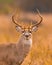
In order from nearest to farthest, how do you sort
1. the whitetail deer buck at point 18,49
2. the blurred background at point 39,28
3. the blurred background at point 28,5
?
the whitetail deer buck at point 18,49 < the blurred background at point 39,28 < the blurred background at point 28,5

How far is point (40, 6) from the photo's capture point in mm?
29031

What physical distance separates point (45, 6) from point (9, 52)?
1592 centimetres

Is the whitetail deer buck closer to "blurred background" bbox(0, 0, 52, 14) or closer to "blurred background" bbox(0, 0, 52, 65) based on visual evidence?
"blurred background" bbox(0, 0, 52, 65)

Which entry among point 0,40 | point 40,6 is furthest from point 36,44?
point 40,6

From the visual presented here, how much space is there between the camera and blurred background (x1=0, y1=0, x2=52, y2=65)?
15.2 meters

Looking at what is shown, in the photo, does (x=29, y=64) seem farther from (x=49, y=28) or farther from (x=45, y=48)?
(x=49, y=28)

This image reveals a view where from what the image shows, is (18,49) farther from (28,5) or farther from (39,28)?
(28,5)

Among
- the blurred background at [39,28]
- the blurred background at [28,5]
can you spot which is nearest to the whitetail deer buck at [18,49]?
the blurred background at [39,28]

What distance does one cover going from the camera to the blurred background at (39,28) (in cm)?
1521

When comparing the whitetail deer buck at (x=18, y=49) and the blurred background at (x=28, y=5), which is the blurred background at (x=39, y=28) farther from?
the whitetail deer buck at (x=18, y=49)

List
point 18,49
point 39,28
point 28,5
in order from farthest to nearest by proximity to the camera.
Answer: point 28,5, point 39,28, point 18,49

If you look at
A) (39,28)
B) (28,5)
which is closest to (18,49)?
(39,28)

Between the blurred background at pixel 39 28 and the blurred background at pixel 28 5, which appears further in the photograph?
the blurred background at pixel 28 5

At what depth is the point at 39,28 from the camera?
2209 centimetres
